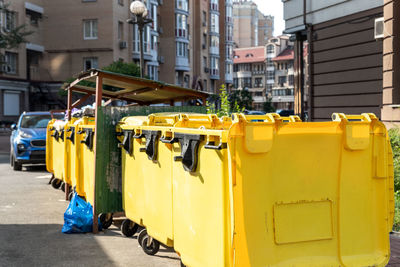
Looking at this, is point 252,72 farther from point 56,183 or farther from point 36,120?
point 56,183

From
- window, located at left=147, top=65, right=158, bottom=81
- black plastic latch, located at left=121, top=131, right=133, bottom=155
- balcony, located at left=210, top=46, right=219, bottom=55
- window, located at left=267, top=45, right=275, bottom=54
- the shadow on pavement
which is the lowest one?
the shadow on pavement

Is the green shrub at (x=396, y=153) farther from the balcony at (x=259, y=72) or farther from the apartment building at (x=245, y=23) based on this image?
the apartment building at (x=245, y=23)

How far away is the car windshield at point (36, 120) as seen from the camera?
60.0 feet

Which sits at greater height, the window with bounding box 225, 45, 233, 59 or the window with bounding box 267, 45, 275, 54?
the window with bounding box 267, 45, 275, 54

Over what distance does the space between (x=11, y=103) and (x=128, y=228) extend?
4400 centimetres

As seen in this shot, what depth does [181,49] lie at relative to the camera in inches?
2603

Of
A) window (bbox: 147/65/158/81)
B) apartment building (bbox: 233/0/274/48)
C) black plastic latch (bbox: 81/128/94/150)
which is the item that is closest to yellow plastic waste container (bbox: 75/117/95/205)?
black plastic latch (bbox: 81/128/94/150)

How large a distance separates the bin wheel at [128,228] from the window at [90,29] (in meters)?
45.3

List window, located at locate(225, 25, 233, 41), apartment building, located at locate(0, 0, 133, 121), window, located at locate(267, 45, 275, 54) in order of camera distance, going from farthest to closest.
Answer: window, located at locate(267, 45, 275, 54), window, located at locate(225, 25, 233, 41), apartment building, located at locate(0, 0, 133, 121)

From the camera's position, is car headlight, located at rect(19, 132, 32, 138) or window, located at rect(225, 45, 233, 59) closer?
car headlight, located at rect(19, 132, 32, 138)

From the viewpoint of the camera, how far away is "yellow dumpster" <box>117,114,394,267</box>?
4.48m

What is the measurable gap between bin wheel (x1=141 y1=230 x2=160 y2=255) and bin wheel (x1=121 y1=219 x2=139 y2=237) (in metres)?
1.07

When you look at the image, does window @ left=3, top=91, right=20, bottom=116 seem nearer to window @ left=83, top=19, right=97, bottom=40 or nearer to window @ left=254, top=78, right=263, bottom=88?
window @ left=83, top=19, right=97, bottom=40

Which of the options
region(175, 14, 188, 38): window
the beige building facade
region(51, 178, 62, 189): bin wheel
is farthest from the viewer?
region(175, 14, 188, 38): window
